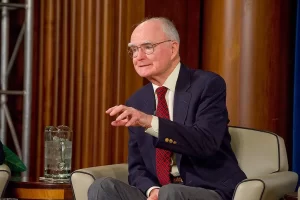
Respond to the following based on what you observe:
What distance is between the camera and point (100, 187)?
2420 mm

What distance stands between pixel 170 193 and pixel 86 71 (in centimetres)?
163

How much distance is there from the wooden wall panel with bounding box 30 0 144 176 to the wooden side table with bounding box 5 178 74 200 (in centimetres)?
84

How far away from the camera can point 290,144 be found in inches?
147

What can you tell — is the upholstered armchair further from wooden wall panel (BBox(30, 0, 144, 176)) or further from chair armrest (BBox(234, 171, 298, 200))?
wooden wall panel (BBox(30, 0, 144, 176))

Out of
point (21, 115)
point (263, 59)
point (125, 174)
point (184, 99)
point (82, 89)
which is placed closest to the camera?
point (184, 99)

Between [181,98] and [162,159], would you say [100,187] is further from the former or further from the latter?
[181,98]

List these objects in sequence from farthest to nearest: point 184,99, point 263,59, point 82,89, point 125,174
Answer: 1. point 82,89
2. point 263,59
3. point 125,174
4. point 184,99

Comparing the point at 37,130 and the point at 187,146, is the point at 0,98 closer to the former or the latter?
the point at 37,130

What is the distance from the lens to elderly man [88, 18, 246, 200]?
2434mm

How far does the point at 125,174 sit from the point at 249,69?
1075 mm

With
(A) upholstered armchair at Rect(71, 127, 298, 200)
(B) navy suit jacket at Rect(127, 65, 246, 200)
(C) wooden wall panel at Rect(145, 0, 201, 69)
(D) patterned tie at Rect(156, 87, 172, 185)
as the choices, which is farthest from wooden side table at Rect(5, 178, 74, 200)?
(C) wooden wall panel at Rect(145, 0, 201, 69)

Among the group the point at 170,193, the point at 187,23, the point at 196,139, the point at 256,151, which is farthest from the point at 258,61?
the point at 170,193

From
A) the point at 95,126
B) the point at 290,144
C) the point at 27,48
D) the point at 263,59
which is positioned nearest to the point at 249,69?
the point at 263,59

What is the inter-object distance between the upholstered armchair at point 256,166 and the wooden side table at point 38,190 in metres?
0.28
